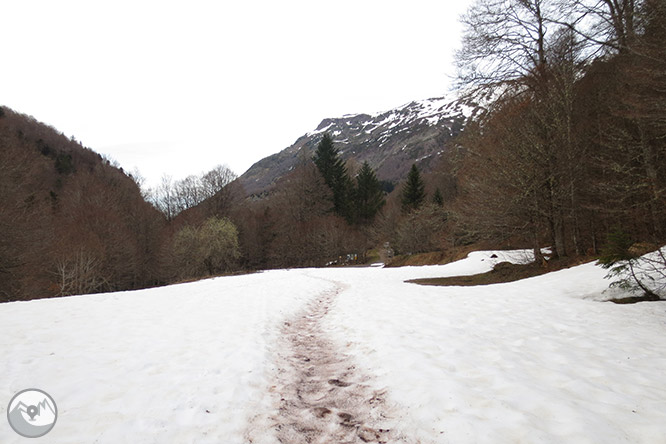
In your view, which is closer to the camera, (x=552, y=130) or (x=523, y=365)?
(x=523, y=365)

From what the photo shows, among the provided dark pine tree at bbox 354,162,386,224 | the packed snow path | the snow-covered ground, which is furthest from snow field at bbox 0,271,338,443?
dark pine tree at bbox 354,162,386,224

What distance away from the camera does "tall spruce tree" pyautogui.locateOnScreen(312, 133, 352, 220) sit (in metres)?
55.0

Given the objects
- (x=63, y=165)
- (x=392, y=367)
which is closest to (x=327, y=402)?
(x=392, y=367)

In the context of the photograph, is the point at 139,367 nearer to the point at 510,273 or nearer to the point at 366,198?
the point at 510,273

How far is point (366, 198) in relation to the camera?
188ft

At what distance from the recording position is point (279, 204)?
52.4 m

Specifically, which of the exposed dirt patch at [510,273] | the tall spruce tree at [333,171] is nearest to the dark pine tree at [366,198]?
the tall spruce tree at [333,171]

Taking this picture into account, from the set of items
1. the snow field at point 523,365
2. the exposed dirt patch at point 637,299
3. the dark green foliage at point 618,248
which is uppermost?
the dark green foliage at point 618,248
